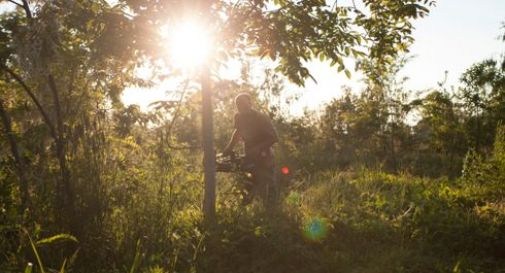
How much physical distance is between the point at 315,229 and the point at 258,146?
1.88 metres

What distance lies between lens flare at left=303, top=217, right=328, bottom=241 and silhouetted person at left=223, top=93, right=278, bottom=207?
1189 millimetres

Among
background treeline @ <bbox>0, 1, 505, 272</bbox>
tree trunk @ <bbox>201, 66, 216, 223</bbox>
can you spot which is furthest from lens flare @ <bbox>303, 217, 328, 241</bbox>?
tree trunk @ <bbox>201, 66, 216, 223</bbox>

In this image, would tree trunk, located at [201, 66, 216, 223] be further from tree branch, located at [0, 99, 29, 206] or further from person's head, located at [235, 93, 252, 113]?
tree branch, located at [0, 99, 29, 206]

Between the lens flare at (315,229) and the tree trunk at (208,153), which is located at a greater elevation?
the tree trunk at (208,153)

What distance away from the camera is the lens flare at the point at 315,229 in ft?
20.5

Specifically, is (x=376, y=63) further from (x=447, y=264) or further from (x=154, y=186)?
(x=154, y=186)

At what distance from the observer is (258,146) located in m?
7.78

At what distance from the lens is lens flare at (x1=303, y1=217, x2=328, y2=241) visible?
20.5 ft

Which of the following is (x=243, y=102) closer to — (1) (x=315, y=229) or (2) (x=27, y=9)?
(1) (x=315, y=229)

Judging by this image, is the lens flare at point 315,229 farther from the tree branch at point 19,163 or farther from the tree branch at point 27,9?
the tree branch at point 27,9

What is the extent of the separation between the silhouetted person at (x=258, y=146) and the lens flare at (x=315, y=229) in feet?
3.90

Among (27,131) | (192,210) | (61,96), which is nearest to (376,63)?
(192,210)

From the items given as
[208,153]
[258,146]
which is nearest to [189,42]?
[208,153]

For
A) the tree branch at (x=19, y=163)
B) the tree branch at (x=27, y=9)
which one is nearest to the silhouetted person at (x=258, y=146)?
the tree branch at (x=19, y=163)
